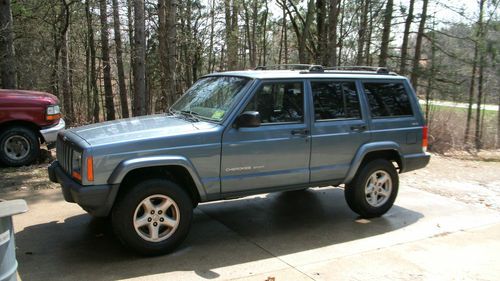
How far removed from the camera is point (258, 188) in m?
5.04

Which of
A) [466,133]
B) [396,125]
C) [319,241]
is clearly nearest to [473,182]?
[396,125]

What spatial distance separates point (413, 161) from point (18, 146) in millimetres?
6652

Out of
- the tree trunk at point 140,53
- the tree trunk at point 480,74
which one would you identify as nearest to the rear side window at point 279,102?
the tree trunk at point 140,53

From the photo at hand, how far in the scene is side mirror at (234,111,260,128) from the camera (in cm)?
472

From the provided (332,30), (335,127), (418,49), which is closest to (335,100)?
(335,127)

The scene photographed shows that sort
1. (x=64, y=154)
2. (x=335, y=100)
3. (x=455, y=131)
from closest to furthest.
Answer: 1. (x=64, y=154)
2. (x=335, y=100)
3. (x=455, y=131)

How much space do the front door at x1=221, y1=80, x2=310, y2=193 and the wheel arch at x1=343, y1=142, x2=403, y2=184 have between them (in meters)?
0.69

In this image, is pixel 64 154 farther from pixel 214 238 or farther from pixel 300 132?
pixel 300 132

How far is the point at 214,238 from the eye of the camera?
511 cm

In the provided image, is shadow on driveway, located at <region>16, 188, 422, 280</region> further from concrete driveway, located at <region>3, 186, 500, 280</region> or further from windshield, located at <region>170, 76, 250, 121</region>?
windshield, located at <region>170, 76, 250, 121</region>

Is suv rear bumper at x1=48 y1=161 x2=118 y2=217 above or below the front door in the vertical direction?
below

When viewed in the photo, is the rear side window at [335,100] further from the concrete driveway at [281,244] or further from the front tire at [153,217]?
the front tire at [153,217]

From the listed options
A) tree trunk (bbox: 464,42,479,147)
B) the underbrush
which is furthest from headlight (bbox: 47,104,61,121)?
tree trunk (bbox: 464,42,479,147)

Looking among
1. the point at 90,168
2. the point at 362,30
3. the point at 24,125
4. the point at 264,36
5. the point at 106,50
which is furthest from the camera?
the point at 264,36
